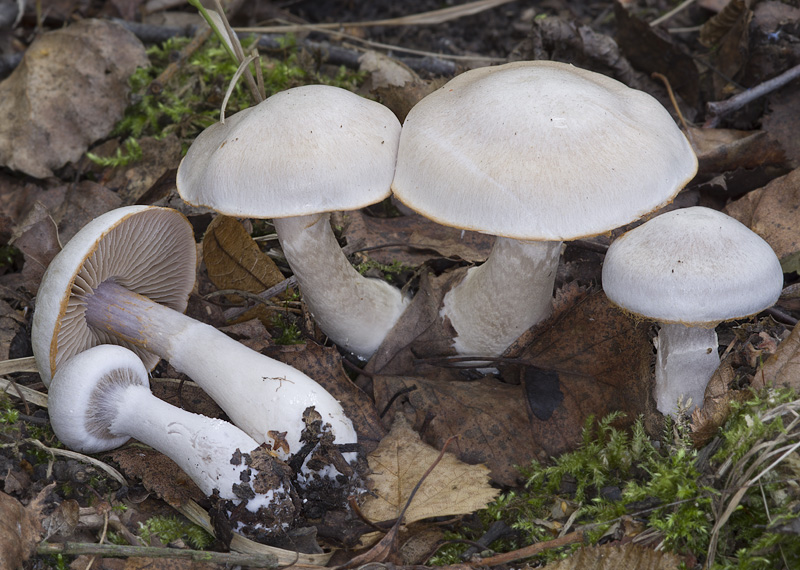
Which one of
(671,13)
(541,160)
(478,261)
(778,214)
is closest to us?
(541,160)

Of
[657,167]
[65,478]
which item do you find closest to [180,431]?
[65,478]

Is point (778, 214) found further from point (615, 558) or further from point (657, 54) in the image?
point (615, 558)

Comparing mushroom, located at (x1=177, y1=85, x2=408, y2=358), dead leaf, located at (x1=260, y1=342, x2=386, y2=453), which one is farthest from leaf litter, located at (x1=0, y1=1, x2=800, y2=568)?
mushroom, located at (x1=177, y1=85, x2=408, y2=358)

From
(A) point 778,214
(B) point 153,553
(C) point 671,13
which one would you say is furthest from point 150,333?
(C) point 671,13

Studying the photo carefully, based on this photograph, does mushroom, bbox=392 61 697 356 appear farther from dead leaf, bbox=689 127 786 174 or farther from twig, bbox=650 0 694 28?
twig, bbox=650 0 694 28

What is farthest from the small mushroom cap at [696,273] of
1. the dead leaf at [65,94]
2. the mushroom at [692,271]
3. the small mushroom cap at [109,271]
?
the dead leaf at [65,94]

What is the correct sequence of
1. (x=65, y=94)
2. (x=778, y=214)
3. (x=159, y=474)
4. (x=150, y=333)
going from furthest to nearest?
(x=65, y=94) < (x=778, y=214) < (x=150, y=333) < (x=159, y=474)
